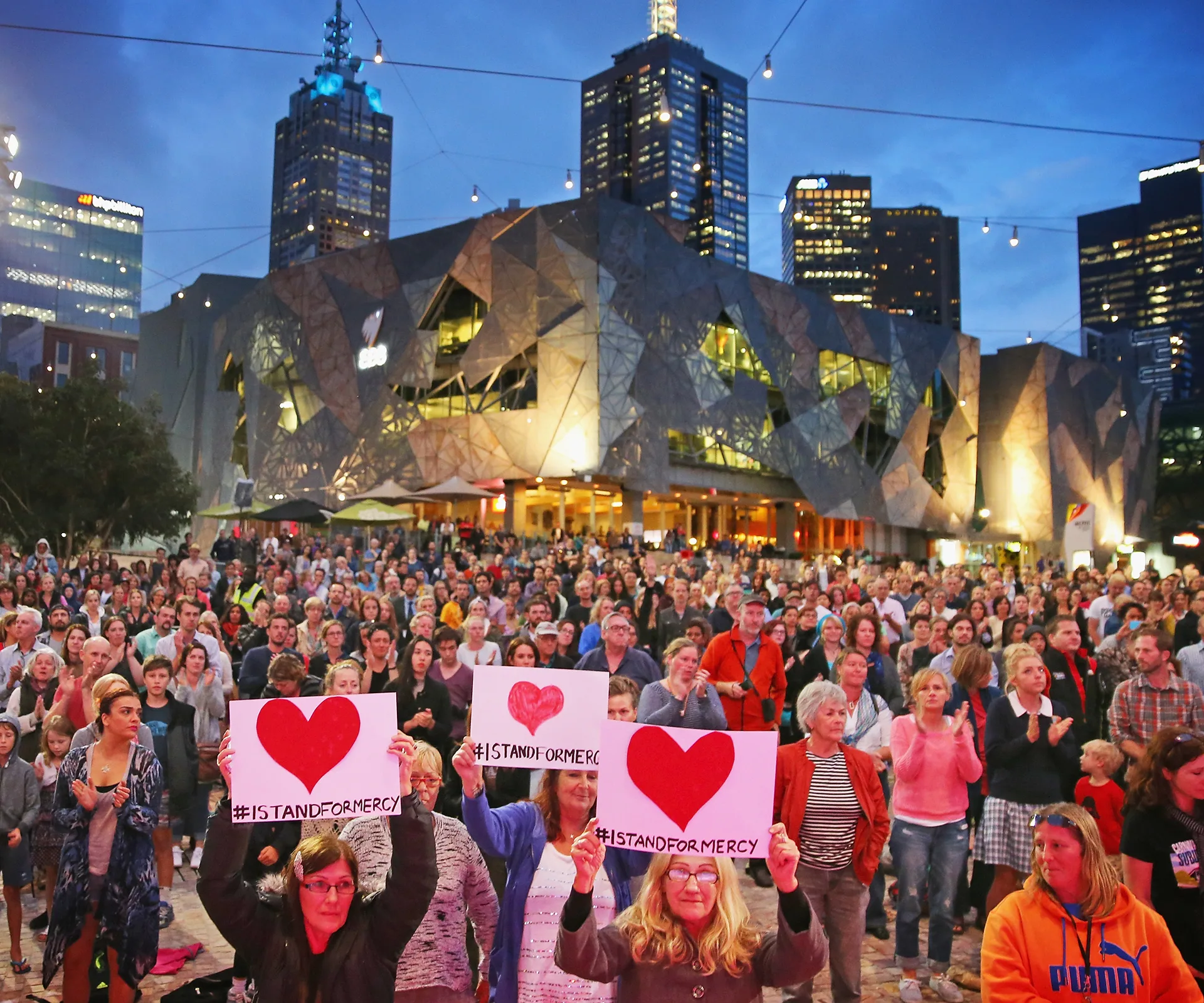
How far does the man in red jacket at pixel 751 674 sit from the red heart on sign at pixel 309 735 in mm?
4027

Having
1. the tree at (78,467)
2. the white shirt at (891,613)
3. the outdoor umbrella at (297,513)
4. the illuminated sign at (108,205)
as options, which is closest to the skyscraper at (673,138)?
the illuminated sign at (108,205)

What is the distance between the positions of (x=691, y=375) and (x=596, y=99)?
530 feet

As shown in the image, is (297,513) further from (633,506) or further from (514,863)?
(514,863)

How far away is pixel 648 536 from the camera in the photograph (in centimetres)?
4009

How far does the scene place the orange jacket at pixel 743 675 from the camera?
7250mm

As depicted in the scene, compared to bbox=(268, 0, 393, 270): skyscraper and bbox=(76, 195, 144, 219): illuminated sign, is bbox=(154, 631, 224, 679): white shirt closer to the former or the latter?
bbox=(76, 195, 144, 219): illuminated sign

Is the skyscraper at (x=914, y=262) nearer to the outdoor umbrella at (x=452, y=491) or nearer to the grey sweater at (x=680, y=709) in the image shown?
the outdoor umbrella at (x=452, y=491)

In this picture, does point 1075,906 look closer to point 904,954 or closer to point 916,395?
point 904,954

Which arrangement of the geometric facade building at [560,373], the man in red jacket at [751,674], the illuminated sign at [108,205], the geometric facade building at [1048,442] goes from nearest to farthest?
the man in red jacket at [751,674] → the geometric facade building at [560,373] → the geometric facade building at [1048,442] → the illuminated sign at [108,205]

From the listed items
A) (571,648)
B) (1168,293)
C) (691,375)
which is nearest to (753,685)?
(571,648)

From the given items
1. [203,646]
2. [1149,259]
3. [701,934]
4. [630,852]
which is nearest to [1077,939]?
[701,934]

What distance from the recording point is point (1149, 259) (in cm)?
15962

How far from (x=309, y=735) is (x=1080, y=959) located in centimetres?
266

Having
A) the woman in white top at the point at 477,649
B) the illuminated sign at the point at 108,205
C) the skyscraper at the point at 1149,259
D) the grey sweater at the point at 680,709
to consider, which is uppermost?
the skyscraper at the point at 1149,259
